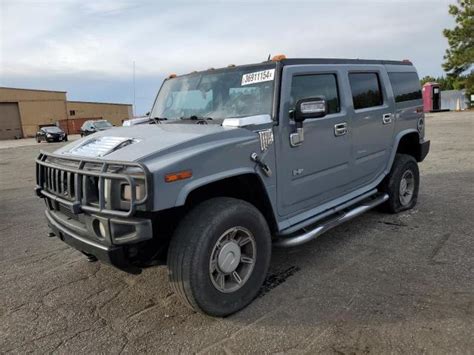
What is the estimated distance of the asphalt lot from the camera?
2674 mm

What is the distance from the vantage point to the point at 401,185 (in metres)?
5.29

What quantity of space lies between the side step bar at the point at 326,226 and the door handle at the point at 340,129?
86 cm

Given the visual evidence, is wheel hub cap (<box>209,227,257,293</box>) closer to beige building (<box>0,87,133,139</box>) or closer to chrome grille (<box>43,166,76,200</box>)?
chrome grille (<box>43,166,76,200</box>)

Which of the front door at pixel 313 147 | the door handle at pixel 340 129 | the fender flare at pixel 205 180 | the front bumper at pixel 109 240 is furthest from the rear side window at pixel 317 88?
the front bumper at pixel 109 240

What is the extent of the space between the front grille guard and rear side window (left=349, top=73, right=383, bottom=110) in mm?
2826

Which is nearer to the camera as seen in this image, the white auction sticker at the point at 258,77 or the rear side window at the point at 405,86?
the white auction sticker at the point at 258,77

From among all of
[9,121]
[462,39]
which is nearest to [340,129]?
[462,39]

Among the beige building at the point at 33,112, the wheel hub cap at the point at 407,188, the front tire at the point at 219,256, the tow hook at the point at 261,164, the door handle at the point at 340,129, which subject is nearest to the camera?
the front tire at the point at 219,256

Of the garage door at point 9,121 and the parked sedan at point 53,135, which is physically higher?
the garage door at point 9,121

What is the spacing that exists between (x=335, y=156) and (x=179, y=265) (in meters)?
2.12

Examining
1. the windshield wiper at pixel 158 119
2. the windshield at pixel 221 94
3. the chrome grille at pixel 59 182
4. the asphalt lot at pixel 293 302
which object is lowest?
the asphalt lot at pixel 293 302

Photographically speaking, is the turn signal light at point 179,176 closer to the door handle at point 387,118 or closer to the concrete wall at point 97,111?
the door handle at point 387,118

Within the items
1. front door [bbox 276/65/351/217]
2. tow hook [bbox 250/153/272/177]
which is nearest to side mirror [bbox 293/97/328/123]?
front door [bbox 276/65/351/217]

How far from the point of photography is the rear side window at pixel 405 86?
16.9 ft
